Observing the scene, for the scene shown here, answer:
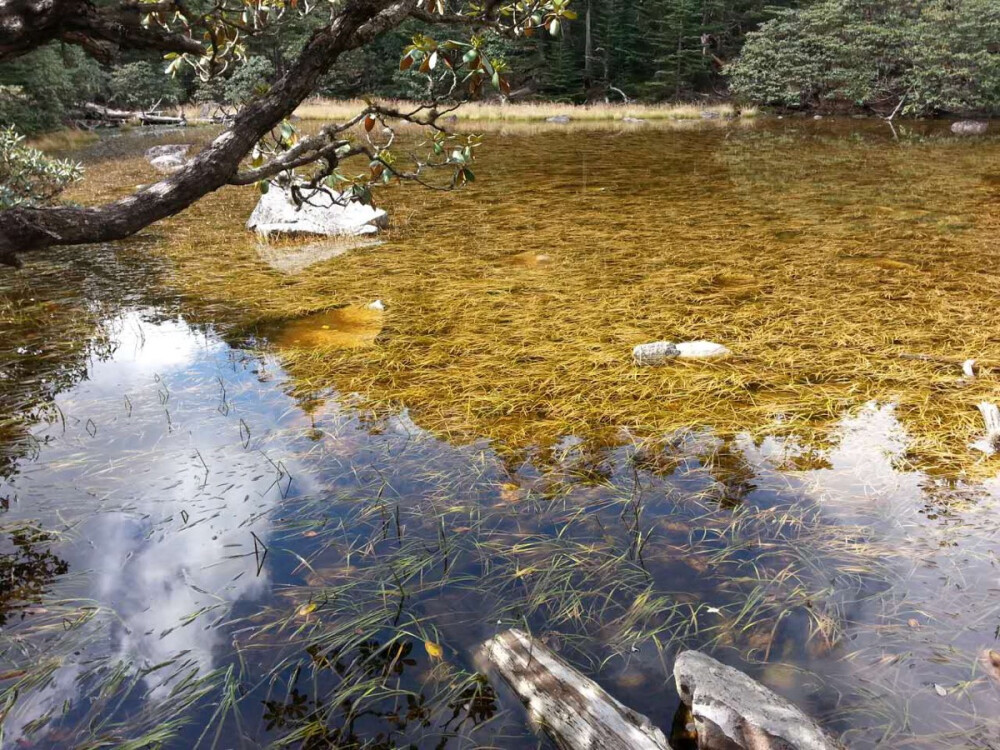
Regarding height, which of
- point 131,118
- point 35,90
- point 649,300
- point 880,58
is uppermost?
point 35,90

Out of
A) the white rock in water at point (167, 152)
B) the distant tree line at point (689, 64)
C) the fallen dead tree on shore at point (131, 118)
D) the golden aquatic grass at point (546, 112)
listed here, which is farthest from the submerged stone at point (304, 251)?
the fallen dead tree on shore at point (131, 118)

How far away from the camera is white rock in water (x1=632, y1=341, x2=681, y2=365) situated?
4.31m

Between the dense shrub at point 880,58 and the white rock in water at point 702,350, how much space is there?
72.9ft

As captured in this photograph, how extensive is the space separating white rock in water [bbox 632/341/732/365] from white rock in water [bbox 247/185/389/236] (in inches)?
194

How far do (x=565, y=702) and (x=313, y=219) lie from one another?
7.46m

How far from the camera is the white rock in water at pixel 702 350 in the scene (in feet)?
14.3

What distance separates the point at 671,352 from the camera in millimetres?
4359

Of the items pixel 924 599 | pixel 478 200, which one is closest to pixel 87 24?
pixel 924 599

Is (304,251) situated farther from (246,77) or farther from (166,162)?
(246,77)

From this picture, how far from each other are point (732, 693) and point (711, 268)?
522 centimetres

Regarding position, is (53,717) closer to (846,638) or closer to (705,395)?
(846,638)

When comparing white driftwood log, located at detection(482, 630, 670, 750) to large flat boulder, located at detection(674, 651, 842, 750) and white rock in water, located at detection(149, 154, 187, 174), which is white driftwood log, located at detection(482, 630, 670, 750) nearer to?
large flat boulder, located at detection(674, 651, 842, 750)

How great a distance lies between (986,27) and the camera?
2020cm

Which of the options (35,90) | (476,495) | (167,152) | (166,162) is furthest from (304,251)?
(35,90)
